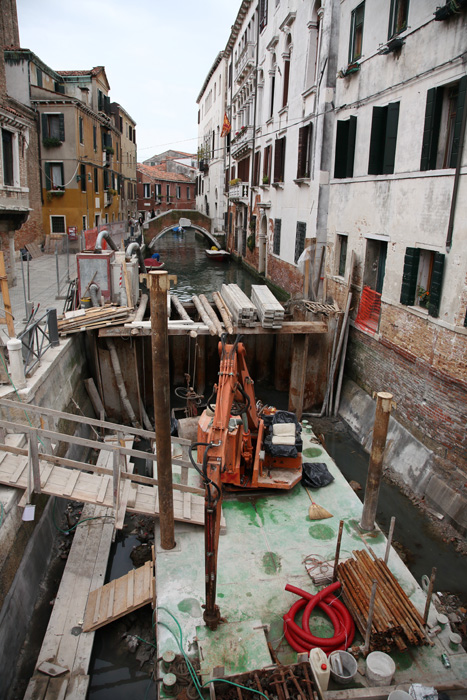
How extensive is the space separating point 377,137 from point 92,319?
8571 mm

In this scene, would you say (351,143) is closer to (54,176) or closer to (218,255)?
(54,176)

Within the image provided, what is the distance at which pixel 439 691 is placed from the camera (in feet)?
17.5

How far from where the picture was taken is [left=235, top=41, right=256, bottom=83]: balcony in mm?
28812

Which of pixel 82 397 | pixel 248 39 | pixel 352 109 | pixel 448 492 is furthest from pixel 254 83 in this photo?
pixel 448 492

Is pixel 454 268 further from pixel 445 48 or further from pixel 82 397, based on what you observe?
pixel 82 397

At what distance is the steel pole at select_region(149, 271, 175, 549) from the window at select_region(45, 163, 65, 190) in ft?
85.2

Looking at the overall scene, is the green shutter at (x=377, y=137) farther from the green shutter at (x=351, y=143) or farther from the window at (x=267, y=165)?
the window at (x=267, y=165)

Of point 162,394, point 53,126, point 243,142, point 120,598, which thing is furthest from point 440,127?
point 53,126

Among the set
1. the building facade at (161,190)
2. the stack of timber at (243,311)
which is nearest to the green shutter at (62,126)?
the stack of timber at (243,311)

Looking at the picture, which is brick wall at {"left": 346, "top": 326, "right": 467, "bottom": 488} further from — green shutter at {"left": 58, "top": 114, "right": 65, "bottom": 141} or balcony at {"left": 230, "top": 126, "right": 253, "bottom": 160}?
green shutter at {"left": 58, "top": 114, "right": 65, "bottom": 141}

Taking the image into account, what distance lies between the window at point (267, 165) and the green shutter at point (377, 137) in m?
12.2

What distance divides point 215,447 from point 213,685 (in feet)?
8.22

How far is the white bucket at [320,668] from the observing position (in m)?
5.14

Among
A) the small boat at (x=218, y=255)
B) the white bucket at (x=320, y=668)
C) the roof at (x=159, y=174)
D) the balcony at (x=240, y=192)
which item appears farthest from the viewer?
the roof at (x=159, y=174)
